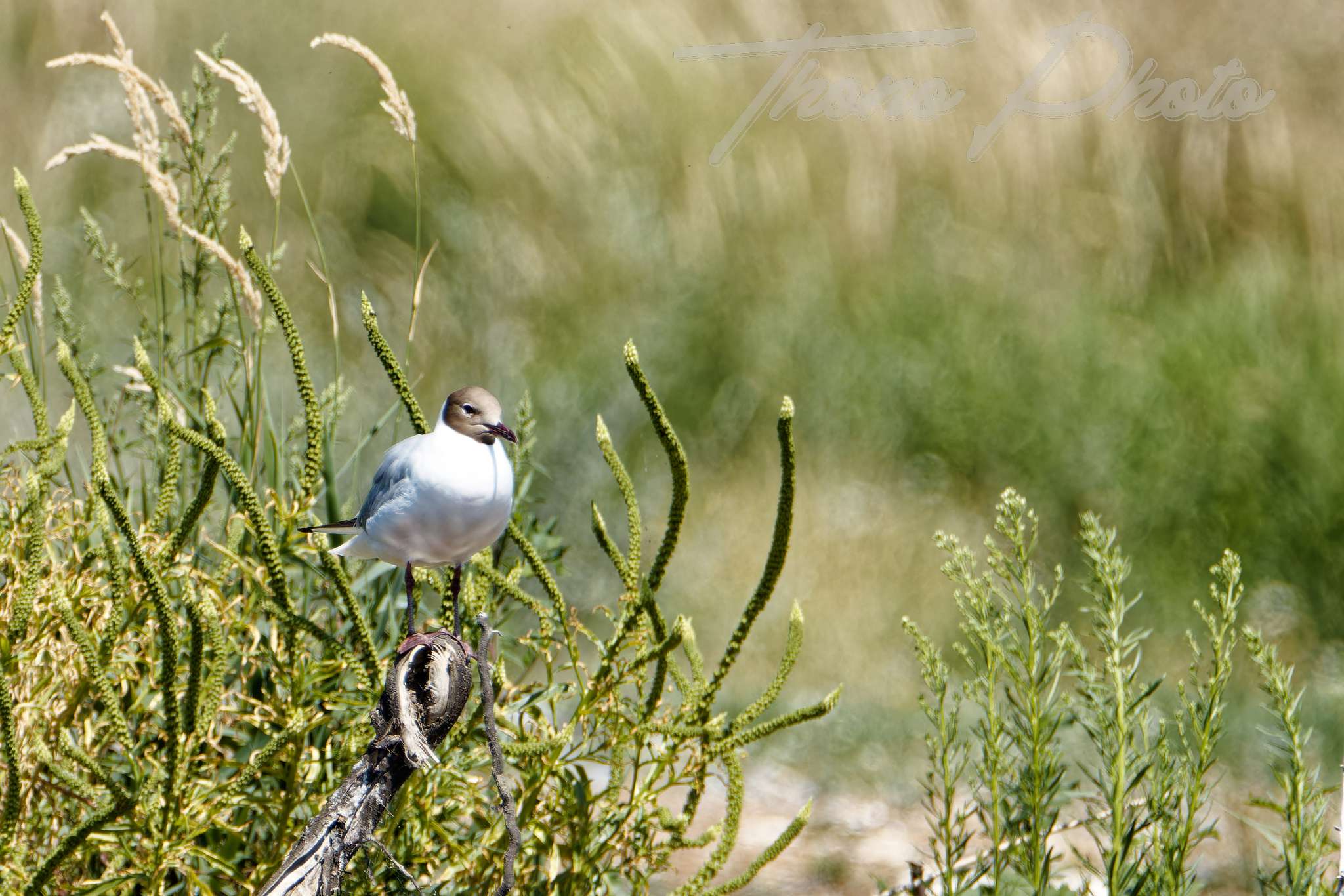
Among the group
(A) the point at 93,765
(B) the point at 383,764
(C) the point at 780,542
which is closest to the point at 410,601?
(B) the point at 383,764

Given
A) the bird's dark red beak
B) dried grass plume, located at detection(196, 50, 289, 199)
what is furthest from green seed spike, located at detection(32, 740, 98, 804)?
dried grass plume, located at detection(196, 50, 289, 199)

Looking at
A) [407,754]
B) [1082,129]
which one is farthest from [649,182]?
[407,754]

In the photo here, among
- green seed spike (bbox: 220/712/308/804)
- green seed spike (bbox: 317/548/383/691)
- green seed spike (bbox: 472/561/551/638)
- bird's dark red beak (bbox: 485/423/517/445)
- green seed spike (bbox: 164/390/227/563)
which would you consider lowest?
green seed spike (bbox: 220/712/308/804)

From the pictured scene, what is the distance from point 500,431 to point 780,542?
0.36 m

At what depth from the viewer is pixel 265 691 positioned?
1.67 meters

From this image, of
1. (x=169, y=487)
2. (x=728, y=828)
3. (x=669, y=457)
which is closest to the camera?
(x=669, y=457)

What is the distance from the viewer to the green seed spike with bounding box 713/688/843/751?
1.45m

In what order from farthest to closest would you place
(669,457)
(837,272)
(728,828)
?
(837,272)
(728,828)
(669,457)

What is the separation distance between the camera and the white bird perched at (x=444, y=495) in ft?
4.78

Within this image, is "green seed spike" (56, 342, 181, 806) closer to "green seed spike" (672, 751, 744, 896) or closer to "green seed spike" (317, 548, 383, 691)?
"green seed spike" (317, 548, 383, 691)

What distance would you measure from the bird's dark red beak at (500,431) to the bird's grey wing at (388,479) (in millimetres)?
94

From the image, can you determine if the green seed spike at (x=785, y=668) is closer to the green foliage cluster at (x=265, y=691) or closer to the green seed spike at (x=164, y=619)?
the green foliage cluster at (x=265, y=691)

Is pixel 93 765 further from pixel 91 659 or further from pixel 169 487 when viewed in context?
pixel 169 487

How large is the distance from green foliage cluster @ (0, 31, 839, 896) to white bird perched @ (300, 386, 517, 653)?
5 centimetres
